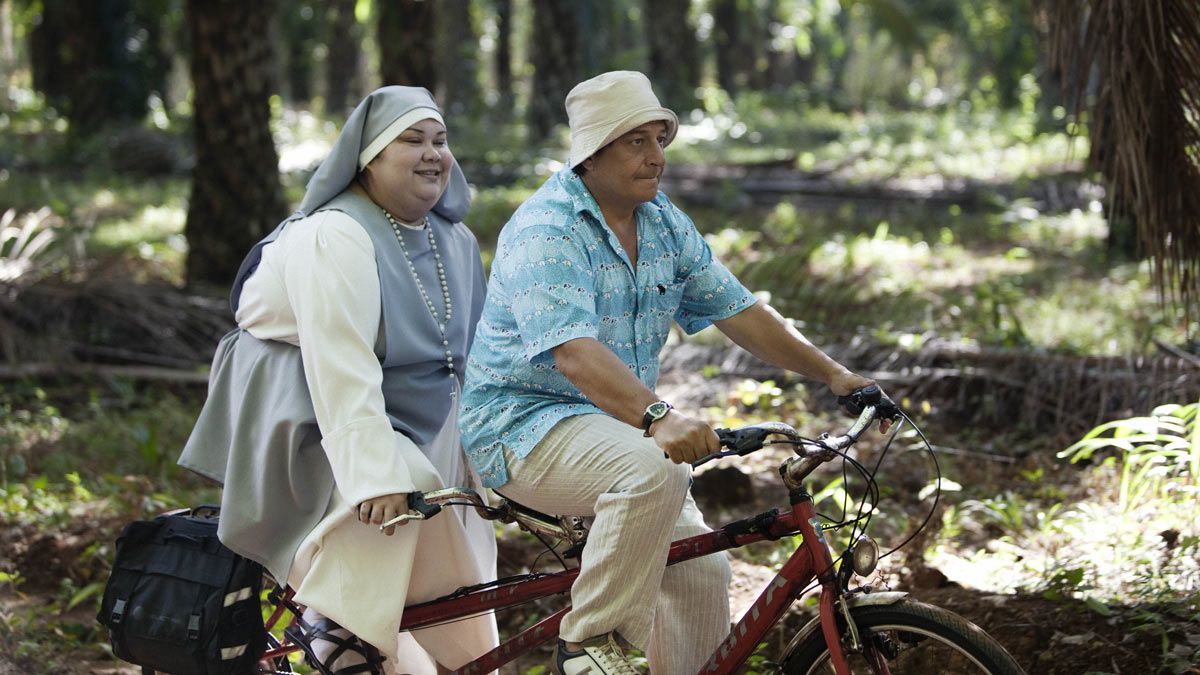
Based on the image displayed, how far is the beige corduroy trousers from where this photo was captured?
129 inches

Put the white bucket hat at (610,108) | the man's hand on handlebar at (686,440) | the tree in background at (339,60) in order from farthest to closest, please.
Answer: the tree in background at (339,60)
the white bucket hat at (610,108)
the man's hand on handlebar at (686,440)

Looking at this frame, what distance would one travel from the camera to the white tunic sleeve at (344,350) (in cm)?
352

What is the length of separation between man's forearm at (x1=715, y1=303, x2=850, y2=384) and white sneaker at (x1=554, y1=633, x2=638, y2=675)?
91 cm

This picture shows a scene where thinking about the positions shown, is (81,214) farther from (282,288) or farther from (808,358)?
(808,358)

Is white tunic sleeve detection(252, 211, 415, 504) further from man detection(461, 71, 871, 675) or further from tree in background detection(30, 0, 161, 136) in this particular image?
tree in background detection(30, 0, 161, 136)

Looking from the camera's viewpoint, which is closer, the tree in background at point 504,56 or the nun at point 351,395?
the nun at point 351,395

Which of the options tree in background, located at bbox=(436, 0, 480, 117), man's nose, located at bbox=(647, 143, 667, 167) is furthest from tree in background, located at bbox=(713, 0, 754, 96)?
man's nose, located at bbox=(647, 143, 667, 167)

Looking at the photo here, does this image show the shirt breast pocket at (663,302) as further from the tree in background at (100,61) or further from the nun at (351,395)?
the tree in background at (100,61)

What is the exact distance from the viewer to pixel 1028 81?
25.2m

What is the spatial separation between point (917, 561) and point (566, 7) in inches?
522

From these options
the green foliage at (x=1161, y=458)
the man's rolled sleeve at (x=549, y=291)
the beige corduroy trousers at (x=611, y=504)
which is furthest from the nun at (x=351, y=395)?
the green foliage at (x=1161, y=458)

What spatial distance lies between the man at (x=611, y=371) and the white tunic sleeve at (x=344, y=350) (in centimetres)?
27

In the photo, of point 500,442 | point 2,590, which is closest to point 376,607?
point 500,442

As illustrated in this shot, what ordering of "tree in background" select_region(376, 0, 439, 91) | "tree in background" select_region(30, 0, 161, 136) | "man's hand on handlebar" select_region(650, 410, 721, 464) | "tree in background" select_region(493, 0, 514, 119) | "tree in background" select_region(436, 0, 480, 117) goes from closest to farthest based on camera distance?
"man's hand on handlebar" select_region(650, 410, 721, 464) < "tree in background" select_region(376, 0, 439, 91) < "tree in background" select_region(30, 0, 161, 136) < "tree in background" select_region(493, 0, 514, 119) < "tree in background" select_region(436, 0, 480, 117)
